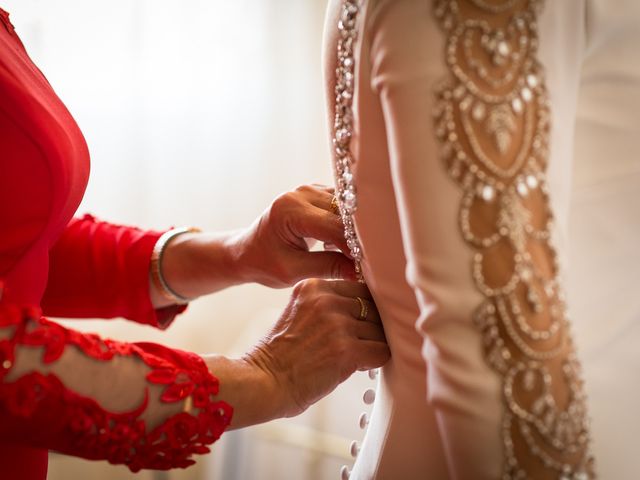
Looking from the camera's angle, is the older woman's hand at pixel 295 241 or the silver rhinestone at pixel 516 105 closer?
the silver rhinestone at pixel 516 105

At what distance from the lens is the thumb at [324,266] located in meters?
0.97

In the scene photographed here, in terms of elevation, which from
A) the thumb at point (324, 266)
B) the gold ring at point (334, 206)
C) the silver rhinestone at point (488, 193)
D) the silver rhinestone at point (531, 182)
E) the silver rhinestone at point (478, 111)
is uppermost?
the silver rhinestone at point (478, 111)

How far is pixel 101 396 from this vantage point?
746 mm

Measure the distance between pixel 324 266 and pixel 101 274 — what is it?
43cm

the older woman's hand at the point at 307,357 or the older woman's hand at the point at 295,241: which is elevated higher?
the older woman's hand at the point at 295,241

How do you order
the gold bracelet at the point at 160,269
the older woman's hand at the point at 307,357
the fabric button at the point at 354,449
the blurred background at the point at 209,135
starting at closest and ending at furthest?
the older woman's hand at the point at 307,357 < the fabric button at the point at 354,449 < the gold bracelet at the point at 160,269 < the blurred background at the point at 209,135

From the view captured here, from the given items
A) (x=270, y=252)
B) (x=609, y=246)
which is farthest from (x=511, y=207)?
(x=270, y=252)

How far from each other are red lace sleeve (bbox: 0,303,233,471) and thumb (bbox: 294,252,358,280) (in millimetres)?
236

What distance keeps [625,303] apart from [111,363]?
523 millimetres

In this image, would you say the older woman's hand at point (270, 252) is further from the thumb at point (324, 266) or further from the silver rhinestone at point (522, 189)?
the silver rhinestone at point (522, 189)

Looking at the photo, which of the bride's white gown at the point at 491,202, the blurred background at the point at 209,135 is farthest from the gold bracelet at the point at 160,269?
the blurred background at the point at 209,135

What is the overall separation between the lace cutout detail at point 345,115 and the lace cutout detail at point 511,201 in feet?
0.38

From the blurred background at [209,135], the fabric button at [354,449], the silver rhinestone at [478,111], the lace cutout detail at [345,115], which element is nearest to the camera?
the silver rhinestone at [478,111]

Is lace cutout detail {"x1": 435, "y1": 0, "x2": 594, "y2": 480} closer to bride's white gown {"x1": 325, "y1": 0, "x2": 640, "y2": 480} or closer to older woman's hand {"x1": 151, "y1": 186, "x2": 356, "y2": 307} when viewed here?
bride's white gown {"x1": 325, "y1": 0, "x2": 640, "y2": 480}
